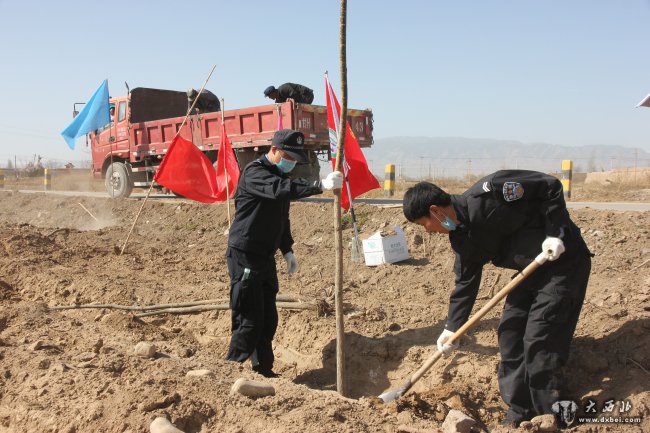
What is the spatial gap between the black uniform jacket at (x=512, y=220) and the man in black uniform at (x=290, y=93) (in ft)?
31.4

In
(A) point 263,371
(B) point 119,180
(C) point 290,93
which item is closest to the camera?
(A) point 263,371

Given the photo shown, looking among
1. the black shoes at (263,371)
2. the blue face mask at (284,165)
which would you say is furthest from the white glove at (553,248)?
the black shoes at (263,371)

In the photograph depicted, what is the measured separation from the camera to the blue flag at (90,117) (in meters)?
14.1

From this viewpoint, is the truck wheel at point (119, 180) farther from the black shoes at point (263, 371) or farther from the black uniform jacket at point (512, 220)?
the black uniform jacket at point (512, 220)

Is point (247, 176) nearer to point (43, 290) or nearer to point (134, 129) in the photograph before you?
point (43, 290)

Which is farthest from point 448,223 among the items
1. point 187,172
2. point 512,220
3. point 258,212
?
point 187,172

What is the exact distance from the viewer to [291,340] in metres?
5.98

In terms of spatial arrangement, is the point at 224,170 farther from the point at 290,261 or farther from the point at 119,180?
the point at 119,180

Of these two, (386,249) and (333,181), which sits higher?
(333,181)

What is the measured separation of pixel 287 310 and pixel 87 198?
13.2 meters

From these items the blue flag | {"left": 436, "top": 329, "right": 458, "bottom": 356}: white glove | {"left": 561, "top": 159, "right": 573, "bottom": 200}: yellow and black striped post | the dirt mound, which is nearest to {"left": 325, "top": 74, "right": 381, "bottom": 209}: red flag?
the dirt mound

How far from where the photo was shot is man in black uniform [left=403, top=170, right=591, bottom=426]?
357cm

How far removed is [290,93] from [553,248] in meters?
10.0

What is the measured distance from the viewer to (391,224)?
973cm
